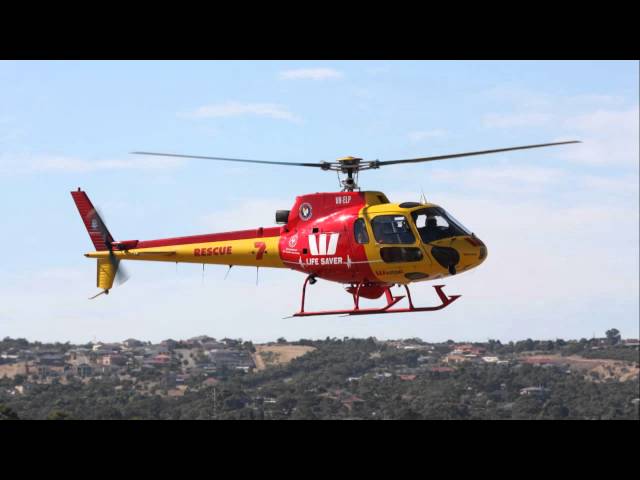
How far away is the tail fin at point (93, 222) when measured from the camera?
3319 cm

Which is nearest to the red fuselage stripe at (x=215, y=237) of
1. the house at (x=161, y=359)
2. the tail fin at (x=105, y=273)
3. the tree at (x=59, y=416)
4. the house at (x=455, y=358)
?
the tail fin at (x=105, y=273)

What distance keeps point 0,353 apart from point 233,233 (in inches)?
3367

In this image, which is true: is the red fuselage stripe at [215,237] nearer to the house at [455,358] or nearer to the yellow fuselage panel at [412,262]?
the yellow fuselage panel at [412,262]

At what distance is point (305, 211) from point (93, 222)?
7302 millimetres

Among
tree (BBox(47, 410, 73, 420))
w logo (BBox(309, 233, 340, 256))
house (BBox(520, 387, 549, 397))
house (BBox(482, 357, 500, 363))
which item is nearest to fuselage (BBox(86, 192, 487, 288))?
w logo (BBox(309, 233, 340, 256))

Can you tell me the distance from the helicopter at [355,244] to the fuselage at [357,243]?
2 centimetres

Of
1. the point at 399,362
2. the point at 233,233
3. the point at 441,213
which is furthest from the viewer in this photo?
the point at 399,362

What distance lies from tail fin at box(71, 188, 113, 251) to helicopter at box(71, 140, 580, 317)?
2.43 metres

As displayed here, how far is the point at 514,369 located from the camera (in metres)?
134

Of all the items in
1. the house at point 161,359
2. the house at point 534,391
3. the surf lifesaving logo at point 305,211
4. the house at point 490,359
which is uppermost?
the house at point 161,359

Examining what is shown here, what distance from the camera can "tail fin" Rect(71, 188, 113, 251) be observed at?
109ft
